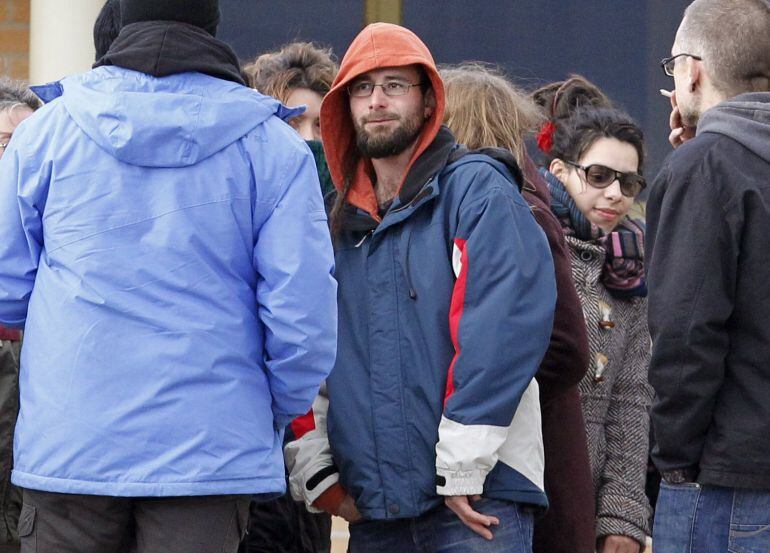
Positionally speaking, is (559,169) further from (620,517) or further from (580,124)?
(620,517)

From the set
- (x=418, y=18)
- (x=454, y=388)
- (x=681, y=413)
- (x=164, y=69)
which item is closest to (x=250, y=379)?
(x=454, y=388)

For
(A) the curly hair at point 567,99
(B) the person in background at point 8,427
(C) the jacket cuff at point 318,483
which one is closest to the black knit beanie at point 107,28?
(B) the person in background at point 8,427

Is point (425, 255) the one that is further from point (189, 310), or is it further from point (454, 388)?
point (189, 310)

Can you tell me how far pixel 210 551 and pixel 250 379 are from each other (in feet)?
1.14

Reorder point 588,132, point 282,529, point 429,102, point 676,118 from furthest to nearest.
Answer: point 588,132
point 282,529
point 429,102
point 676,118

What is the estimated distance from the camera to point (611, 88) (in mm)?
6297

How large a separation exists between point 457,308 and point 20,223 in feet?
3.06

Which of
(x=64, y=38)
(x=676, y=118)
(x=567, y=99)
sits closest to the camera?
(x=676, y=118)

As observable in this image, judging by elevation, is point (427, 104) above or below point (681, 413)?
above

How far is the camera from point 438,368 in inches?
121

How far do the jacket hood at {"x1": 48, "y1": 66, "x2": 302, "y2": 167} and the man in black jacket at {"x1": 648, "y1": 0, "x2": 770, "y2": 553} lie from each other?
0.90m

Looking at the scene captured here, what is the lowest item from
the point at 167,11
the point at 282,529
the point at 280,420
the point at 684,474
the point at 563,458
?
the point at 282,529

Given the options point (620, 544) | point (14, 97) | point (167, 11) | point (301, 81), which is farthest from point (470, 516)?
point (14, 97)

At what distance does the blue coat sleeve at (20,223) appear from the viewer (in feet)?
9.48
